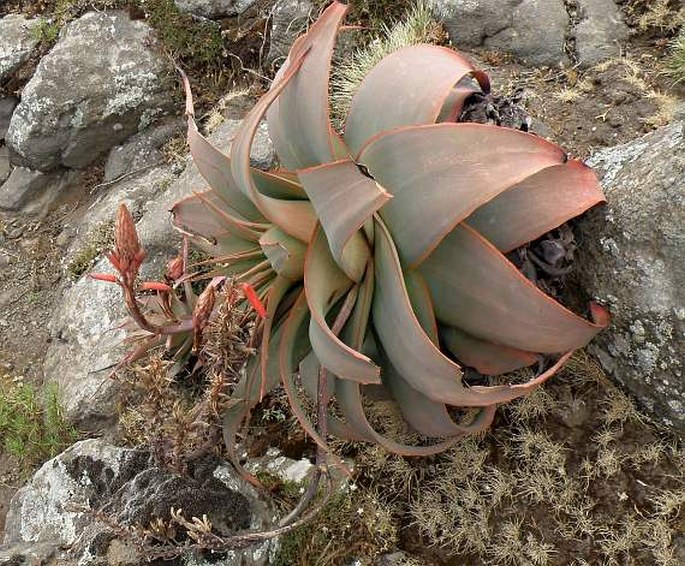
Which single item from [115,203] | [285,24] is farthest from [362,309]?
[115,203]

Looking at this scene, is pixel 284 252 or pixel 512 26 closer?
pixel 284 252

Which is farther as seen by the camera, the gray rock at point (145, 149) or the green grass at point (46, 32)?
the green grass at point (46, 32)

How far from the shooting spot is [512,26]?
10.2 feet

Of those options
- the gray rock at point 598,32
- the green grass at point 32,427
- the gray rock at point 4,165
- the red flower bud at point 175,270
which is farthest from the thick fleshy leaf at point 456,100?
the gray rock at point 4,165

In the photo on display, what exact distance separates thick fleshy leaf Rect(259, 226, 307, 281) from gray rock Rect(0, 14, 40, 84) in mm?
3028

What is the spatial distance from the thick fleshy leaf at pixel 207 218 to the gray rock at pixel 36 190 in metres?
2.02

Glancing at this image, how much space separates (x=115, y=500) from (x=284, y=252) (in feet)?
3.60

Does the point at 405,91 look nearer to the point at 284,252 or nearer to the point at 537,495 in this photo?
the point at 284,252

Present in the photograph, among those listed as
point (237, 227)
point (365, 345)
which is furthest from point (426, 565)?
point (237, 227)

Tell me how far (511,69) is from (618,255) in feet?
3.95

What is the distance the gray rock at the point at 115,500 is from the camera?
2.27 metres

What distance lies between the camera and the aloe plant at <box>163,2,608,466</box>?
175cm

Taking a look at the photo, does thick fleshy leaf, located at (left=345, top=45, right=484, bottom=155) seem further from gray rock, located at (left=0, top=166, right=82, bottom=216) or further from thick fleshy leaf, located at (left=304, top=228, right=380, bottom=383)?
gray rock, located at (left=0, top=166, right=82, bottom=216)

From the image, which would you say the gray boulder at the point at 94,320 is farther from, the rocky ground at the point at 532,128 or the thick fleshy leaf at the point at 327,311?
the thick fleshy leaf at the point at 327,311
